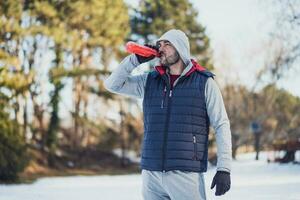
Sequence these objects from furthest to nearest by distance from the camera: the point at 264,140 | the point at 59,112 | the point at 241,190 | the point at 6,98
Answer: the point at 264,140 → the point at 59,112 → the point at 6,98 → the point at 241,190

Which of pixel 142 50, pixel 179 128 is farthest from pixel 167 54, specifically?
pixel 179 128

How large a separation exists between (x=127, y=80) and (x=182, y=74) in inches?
20.0

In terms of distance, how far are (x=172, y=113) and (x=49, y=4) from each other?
903 inches

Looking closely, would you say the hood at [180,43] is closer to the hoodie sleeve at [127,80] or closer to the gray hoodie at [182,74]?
the gray hoodie at [182,74]

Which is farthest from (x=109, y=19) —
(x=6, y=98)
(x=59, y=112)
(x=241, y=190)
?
(x=241, y=190)

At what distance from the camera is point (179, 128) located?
3.61m

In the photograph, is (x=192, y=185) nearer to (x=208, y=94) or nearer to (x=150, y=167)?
(x=150, y=167)

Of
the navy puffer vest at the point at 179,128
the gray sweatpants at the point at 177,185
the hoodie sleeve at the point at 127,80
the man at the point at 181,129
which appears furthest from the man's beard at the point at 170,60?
the gray sweatpants at the point at 177,185

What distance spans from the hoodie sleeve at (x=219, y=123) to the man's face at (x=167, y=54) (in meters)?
0.30

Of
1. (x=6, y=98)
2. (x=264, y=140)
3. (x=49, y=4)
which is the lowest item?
(x=264, y=140)

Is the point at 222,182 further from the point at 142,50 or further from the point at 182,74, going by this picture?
the point at 142,50

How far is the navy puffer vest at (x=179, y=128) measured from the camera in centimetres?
360

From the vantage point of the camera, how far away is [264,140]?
45.5 meters

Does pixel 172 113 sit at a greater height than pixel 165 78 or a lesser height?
lesser
